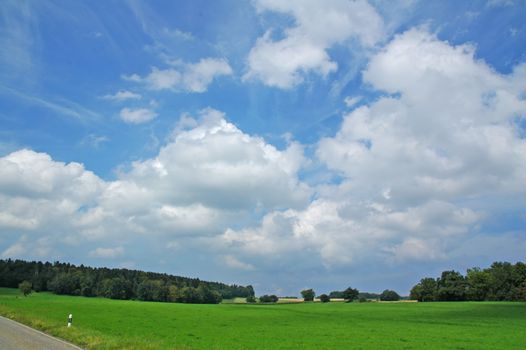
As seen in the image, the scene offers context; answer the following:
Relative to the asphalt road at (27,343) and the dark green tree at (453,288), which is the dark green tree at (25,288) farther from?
the asphalt road at (27,343)

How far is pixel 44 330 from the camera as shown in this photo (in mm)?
33281

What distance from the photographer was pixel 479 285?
141m

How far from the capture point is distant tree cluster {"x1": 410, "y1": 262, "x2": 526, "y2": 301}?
441 ft

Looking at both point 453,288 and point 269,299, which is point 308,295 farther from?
point 453,288

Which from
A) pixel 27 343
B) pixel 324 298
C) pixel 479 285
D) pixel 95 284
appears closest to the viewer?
pixel 27 343

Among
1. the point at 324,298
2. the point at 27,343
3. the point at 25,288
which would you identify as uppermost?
the point at 324,298

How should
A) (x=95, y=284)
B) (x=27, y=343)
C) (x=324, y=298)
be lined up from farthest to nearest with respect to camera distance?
1. (x=324, y=298)
2. (x=95, y=284)
3. (x=27, y=343)

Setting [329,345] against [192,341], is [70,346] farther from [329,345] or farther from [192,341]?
[329,345]

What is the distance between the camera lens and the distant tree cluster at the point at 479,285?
441ft

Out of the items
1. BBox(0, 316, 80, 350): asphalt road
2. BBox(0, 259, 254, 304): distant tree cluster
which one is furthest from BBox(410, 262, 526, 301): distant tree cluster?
BBox(0, 316, 80, 350): asphalt road

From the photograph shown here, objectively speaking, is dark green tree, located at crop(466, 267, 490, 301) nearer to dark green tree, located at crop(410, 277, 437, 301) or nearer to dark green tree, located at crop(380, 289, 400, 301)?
dark green tree, located at crop(410, 277, 437, 301)

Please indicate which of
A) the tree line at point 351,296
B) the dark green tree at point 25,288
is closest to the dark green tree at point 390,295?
the tree line at point 351,296

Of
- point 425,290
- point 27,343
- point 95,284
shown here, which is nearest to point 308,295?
point 425,290

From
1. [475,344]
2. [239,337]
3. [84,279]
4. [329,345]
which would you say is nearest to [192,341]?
[239,337]
